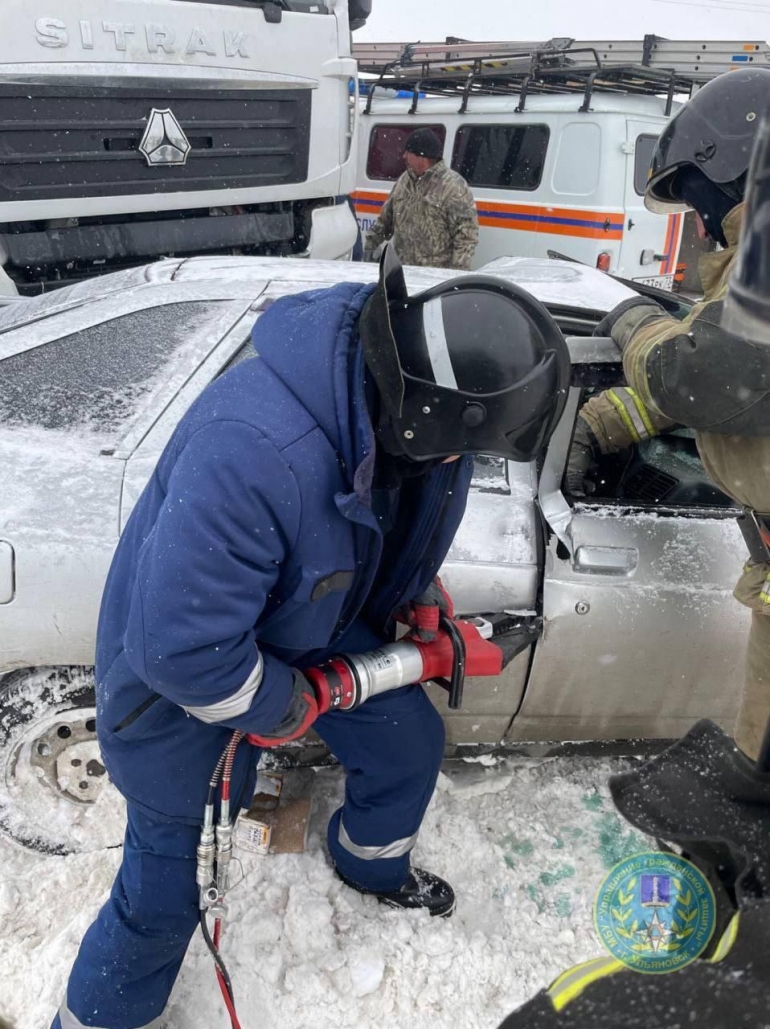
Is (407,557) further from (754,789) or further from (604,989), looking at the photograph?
(604,989)

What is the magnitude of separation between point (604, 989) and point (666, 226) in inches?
303

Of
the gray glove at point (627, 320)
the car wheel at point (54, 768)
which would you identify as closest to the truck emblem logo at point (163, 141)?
the gray glove at point (627, 320)

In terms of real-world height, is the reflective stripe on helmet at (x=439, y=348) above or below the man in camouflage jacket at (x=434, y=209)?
above

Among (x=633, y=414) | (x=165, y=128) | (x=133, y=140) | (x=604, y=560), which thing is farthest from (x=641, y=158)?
(x=604, y=560)

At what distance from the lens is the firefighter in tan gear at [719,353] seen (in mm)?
1650

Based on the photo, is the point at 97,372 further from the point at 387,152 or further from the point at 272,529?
the point at 387,152

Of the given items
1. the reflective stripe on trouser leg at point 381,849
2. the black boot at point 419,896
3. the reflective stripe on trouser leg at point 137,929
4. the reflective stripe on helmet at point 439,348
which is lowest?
the black boot at point 419,896

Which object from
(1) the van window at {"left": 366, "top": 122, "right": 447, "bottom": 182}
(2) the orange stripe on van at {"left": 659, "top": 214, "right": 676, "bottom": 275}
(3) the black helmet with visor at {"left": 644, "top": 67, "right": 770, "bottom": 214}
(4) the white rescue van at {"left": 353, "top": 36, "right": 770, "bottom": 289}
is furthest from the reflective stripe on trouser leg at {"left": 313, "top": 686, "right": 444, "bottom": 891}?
(1) the van window at {"left": 366, "top": 122, "right": 447, "bottom": 182}

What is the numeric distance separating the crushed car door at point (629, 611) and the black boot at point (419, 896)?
47cm

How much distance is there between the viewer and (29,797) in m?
2.24

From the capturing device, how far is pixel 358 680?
1.73 meters

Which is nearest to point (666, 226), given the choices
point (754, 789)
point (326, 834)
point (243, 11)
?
point (243, 11)

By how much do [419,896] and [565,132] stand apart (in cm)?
655

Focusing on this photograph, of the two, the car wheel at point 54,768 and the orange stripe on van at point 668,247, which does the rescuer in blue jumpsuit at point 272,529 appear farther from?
the orange stripe on van at point 668,247
